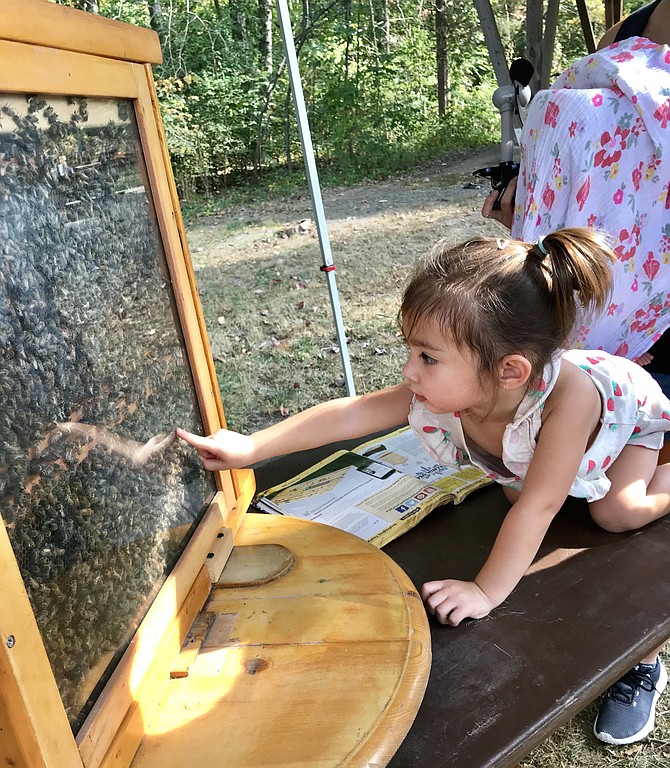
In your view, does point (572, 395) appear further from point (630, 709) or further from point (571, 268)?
point (630, 709)

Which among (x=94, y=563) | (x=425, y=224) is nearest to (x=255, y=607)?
(x=94, y=563)

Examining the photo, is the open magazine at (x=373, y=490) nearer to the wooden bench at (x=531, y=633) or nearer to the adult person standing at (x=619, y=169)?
the wooden bench at (x=531, y=633)

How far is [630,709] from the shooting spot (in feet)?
5.13

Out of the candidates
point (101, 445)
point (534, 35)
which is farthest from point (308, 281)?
point (101, 445)

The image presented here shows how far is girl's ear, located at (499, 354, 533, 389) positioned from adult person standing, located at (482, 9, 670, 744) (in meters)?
0.52

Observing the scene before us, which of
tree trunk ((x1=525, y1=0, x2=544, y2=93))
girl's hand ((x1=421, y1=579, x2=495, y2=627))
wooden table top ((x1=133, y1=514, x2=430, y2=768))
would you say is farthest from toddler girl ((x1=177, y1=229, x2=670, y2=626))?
tree trunk ((x1=525, y1=0, x2=544, y2=93))

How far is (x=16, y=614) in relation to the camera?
627 mm

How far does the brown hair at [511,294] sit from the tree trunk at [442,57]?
367 inches

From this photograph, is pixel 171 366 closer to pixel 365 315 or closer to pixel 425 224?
pixel 365 315

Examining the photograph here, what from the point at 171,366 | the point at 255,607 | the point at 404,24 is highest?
the point at 404,24

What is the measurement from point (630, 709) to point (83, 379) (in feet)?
4.56

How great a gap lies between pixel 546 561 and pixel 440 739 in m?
0.50

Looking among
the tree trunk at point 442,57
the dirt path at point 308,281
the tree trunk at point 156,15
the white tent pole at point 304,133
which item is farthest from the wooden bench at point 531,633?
the tree trunk at point 442,57

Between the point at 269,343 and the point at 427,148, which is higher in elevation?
the point at 427,148
